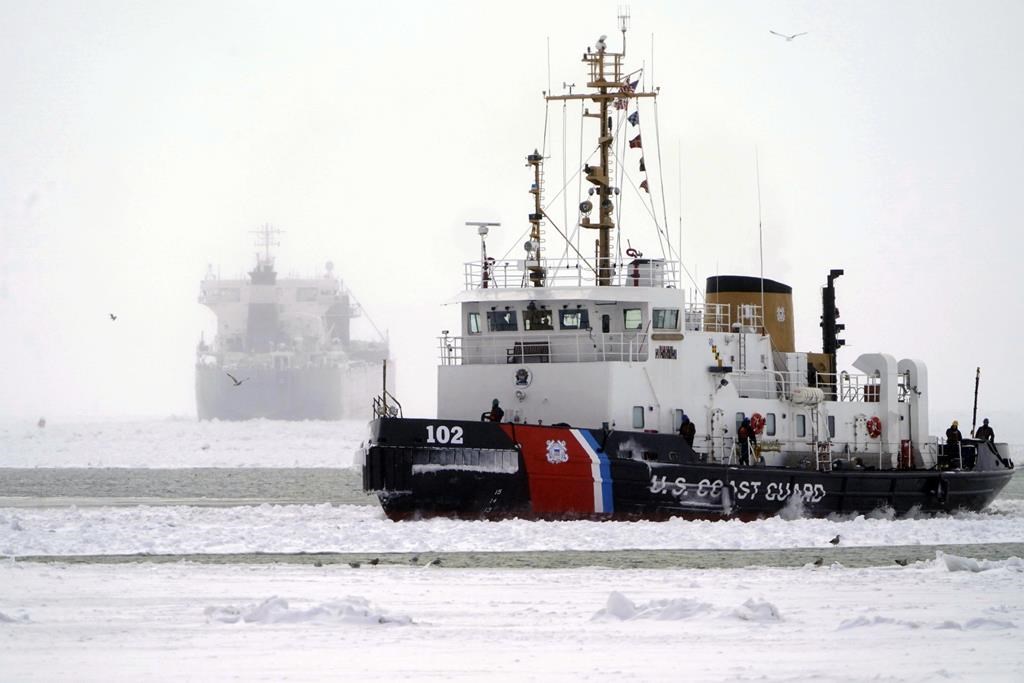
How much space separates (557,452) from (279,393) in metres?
91.4

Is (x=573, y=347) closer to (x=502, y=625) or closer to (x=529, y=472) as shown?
(x=529, y=472)

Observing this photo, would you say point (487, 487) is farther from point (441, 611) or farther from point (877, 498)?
point (441, 611)

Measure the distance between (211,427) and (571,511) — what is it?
80.7 metres

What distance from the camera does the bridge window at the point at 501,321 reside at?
2400 centimetres

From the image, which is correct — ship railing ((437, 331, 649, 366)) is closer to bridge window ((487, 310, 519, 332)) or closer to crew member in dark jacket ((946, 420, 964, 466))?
bridge window ((487, 310, 519, 332))

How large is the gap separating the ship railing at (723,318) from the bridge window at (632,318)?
95 centimetres

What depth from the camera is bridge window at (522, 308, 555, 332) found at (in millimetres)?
23734

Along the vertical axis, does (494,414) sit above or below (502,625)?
above

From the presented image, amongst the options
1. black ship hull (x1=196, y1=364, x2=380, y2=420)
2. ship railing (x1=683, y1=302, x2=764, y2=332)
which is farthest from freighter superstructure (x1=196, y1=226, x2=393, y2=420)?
ship railing (x1=683, y1=302, x2=764, y2=332)

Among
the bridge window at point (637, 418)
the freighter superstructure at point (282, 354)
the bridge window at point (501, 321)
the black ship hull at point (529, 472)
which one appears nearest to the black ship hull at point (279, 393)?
the freighter superstructure at point (282, 354)

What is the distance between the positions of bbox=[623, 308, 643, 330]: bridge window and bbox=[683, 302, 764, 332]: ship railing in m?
0.95

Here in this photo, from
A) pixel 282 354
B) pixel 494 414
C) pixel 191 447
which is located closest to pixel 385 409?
pixel 494 414

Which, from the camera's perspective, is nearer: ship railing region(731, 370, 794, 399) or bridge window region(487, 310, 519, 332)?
bridge window region(487, 310, 519, 332)

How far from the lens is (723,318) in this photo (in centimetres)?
2748
